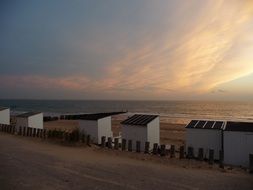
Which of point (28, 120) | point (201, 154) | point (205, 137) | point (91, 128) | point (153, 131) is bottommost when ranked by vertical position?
point (201, 154)

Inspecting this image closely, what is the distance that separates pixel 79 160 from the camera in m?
13.8

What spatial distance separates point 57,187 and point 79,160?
4.26 metres

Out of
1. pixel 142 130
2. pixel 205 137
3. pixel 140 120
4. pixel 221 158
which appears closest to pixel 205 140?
pixel 205 137

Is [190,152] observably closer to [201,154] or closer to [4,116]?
[201,154]

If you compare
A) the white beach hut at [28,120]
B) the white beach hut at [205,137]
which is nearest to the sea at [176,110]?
the white beach hut at [28,120]

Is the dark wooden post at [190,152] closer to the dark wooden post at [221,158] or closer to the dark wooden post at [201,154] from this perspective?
the dark wooden post at [201,154]

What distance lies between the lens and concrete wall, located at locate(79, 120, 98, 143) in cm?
2023

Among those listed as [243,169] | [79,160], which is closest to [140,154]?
[79,160]

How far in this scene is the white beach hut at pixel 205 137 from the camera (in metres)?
16.5

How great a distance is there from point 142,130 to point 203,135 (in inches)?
133

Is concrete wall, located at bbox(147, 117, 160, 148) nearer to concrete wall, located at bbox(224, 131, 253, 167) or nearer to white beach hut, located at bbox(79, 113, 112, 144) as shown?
white beach hut, located at bbox(79, 113, 112, 144)

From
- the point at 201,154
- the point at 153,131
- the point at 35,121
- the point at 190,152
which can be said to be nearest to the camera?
the point at 201,154

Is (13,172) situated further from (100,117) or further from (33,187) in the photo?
(100,117)

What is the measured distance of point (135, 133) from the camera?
18.6 m
